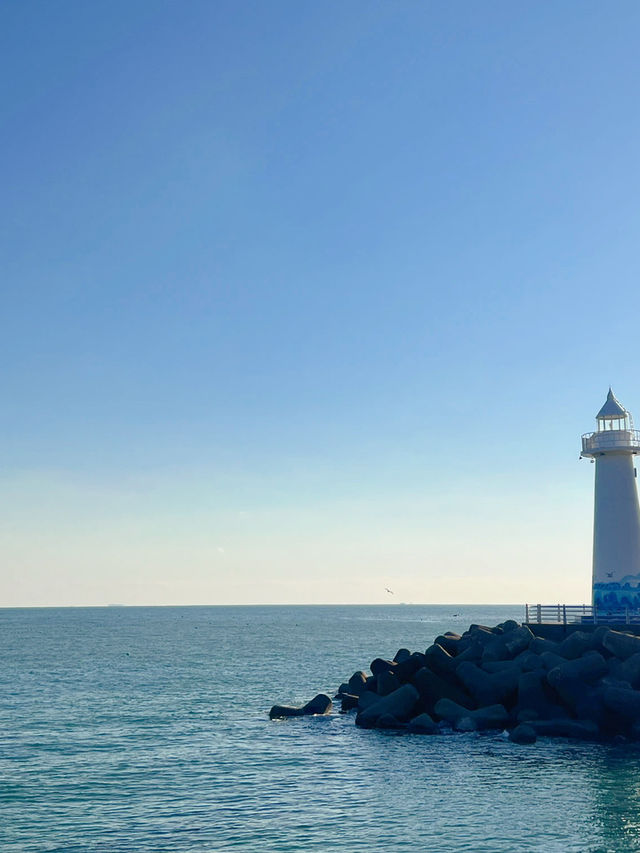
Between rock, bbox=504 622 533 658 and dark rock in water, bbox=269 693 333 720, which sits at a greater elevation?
rock, bbox=504 622 533 658

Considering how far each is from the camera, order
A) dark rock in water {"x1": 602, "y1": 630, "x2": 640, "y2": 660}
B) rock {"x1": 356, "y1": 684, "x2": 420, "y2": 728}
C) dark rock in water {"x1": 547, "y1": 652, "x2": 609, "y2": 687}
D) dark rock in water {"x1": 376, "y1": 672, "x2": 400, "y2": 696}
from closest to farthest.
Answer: dark rock in water {"x1": 547, "y1": 652, "x2": 609, "y2": 687} < dark rock in water {"x1": 602, "y1": 630, "x2": 640, "y2": 660} < rock {"x1": 356, "y1": 684, "x2": 420, "y2": 728} < dark rock in water {"x1": 376, "y1": 672, "x2": 400, "y2": 696}

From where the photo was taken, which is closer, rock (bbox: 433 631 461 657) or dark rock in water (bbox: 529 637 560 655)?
dark rock in water (bbox: 529 637 560 655)

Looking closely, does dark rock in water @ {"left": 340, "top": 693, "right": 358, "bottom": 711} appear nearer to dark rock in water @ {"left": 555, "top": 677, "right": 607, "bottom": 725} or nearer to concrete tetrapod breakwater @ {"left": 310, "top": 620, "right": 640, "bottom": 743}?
concrete tetrapod breakwater @ {"left": 310, "top": 620, "right": 640, "bottom": 743}

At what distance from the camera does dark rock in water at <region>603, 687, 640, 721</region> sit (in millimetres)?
27984

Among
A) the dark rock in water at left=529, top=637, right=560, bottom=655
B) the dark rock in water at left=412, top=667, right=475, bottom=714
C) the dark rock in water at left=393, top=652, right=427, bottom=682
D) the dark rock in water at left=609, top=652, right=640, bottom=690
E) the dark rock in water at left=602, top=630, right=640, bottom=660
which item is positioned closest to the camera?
the dark rock in water at left=609, top=652, right=640, bottom=690

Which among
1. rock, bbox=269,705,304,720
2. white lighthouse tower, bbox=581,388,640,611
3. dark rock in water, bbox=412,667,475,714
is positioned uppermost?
white lighthouse tower, bbox=581,388,640,611

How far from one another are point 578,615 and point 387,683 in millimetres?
10525

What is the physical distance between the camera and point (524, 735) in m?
28.5

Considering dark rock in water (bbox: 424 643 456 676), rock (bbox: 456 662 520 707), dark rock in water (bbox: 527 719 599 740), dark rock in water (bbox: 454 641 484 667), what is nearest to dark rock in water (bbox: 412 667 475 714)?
rock (bbox: 456 662 520 707)

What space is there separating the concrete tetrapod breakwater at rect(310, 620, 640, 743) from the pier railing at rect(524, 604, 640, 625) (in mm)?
2709

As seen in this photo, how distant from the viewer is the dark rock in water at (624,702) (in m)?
28.0

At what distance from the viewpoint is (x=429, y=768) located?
2588 cm

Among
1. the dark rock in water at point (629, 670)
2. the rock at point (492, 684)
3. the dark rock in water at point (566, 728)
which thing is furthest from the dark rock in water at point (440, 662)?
the dark rock in water at point (629, 670)

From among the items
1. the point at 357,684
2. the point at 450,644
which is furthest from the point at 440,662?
the point at 357,684
